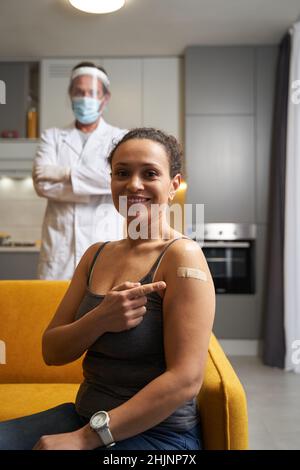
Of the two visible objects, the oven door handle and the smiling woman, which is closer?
the smiling woman

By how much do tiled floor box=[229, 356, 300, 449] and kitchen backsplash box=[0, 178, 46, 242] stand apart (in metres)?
2.21

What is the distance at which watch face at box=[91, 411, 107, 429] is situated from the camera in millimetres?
754

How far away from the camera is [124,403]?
2.53 ft

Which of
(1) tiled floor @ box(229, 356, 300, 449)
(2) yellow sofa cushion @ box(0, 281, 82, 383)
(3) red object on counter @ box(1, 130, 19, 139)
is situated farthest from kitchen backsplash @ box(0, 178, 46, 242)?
(2) yellow sofa cushion @ box(0, 281, 82, 383)

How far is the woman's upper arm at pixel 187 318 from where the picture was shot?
77 centimetres

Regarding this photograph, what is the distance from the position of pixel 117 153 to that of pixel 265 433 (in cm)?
157

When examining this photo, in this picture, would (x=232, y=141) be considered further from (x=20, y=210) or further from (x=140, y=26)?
(x=20, y=210)

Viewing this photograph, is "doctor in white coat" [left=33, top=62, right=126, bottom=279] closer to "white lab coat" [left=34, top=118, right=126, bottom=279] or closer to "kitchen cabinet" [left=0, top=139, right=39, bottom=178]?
"white lab coat" [left=34, top=118, right=126, bottom=279]

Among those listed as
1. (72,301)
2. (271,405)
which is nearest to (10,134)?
(271,405)

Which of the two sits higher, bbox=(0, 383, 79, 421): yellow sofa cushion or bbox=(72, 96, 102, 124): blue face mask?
bbox=(72, 96, 102, 124): blue face mask

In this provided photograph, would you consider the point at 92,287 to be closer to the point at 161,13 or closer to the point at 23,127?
the point at 161,13

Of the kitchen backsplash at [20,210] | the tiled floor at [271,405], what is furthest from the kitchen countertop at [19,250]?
the tiled floor at [271,405]

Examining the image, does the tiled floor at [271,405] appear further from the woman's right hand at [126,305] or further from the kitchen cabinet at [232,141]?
the woman's right hand at [126,305]

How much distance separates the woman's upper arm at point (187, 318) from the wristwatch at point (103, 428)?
13cm
